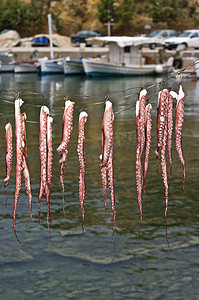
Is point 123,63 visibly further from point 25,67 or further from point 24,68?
point 24,68

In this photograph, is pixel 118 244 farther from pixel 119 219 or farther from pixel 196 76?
pixel 196 76

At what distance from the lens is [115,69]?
209 ft

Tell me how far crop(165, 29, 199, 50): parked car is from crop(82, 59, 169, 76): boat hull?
11.9 meters

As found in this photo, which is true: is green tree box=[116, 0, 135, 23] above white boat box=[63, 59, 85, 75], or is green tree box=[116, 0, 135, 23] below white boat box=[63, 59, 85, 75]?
above

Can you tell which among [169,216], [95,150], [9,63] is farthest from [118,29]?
[169,216]

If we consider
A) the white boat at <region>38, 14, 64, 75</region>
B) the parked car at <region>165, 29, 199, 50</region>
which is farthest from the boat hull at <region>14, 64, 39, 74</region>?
the parked car at <region>165, 29, 199, 50</region>

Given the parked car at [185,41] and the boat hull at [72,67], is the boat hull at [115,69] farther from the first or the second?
the parked car at [185,41]

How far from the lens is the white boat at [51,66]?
67.4m

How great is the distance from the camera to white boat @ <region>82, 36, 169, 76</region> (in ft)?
208

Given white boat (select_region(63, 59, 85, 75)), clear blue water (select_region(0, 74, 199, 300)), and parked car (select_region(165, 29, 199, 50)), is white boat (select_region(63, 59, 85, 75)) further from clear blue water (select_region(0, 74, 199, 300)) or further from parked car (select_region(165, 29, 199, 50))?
clear blue water (select_region(0, 74, 199, 300))

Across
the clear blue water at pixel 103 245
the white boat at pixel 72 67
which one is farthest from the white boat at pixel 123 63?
the clear blue water at pixel 103 245

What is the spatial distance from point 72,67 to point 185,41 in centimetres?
1776

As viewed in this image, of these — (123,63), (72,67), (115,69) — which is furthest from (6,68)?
(123,63)

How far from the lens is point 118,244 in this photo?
10547mm
